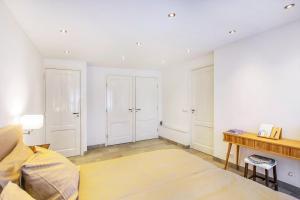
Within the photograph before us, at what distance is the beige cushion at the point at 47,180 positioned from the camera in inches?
44.8

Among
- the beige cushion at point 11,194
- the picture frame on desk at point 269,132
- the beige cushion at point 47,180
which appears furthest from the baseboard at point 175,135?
the beige cushion at point 11,194

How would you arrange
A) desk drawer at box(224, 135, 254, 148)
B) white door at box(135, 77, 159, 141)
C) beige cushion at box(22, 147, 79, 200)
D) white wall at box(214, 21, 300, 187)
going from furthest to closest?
white door at box(135, 77, 159, 141), desk drawer at box(224, 135, 254, 148), white wall at box(214, 21, 300, 187), beige cushion at box(22, 147, 79, 200)

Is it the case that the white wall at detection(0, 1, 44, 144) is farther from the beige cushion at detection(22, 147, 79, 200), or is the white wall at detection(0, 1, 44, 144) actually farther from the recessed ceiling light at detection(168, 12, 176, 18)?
the recessed ceiling light at detection(168, 12, 176, 18)

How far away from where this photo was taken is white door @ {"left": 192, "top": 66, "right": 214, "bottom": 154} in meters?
3.94

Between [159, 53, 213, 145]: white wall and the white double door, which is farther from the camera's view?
the white double door

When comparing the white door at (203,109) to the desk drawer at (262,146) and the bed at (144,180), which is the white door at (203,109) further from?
the bed at (144,180)

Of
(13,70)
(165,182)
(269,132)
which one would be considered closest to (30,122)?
(13,70)

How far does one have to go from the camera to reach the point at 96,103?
4844mm

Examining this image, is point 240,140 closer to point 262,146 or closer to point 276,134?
point 262,146

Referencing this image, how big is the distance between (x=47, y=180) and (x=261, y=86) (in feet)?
10.1

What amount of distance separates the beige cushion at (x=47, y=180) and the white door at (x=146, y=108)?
413 cm

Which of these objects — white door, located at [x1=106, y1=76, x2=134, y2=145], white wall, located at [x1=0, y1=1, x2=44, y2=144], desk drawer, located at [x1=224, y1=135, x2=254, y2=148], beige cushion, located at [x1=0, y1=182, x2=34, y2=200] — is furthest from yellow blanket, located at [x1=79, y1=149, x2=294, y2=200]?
white door, located at [x1=106, y1=76, x2=134, y2=145]

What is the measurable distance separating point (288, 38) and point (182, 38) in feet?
4.93

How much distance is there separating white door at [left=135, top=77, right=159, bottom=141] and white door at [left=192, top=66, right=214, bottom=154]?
1.65 metres
